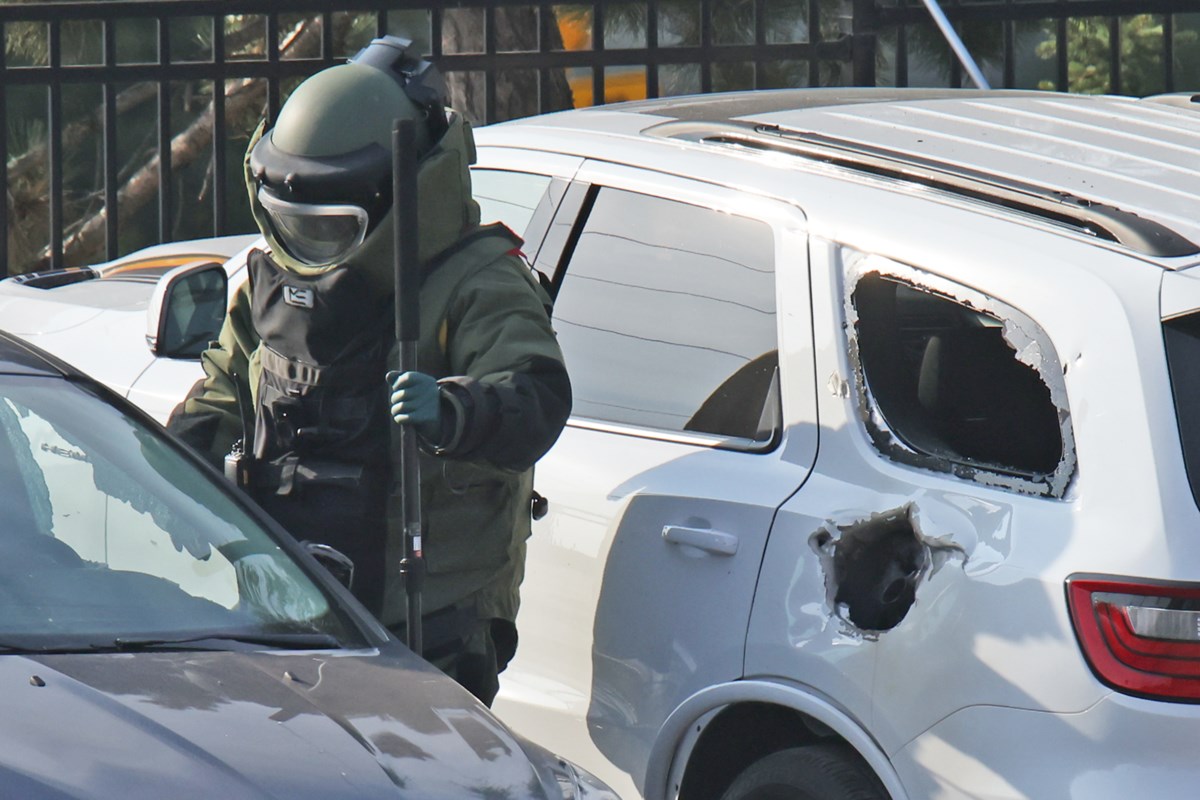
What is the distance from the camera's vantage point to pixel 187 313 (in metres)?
4.38

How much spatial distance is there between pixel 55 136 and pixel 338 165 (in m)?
4.13

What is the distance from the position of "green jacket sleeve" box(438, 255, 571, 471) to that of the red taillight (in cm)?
102

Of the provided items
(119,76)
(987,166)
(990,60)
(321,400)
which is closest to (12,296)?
(119,76)

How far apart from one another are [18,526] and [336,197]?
87cm

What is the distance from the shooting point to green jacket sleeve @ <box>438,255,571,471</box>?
9.44ft

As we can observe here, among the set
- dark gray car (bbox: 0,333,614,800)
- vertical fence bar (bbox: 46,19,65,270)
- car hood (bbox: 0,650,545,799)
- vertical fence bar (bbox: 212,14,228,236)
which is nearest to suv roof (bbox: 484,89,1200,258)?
dark gray car (bbox: 0,333,614,800)

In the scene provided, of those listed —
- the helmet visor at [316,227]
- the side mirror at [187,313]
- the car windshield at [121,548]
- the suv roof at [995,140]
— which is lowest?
the car windshield at [121,548]

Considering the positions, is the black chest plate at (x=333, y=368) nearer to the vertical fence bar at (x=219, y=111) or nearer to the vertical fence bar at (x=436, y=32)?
the vertical fence bar at (x=436, y=32)

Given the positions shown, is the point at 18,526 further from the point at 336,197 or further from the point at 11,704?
the point at 336,197

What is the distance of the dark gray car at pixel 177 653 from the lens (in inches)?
83.4

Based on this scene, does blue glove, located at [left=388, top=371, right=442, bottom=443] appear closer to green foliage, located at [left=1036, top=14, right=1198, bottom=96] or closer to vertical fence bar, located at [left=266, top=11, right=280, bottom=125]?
vertical fence bar, located at [left=266, top=11, right=280, bottom=125]

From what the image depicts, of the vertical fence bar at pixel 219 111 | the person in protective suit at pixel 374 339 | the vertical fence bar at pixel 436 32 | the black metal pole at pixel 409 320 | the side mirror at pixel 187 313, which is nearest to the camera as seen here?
the black metal pole at pixel 409 320

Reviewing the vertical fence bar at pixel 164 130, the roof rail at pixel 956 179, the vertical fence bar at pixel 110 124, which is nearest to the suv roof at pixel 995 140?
the roof rail at pixel 956 179

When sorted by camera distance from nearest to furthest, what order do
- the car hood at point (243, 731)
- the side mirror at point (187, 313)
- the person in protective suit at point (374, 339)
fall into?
the car hood at point (243, 731), the person in protective suit at point (374, 339), the side mirror at point (187, 313)
